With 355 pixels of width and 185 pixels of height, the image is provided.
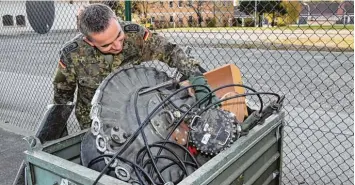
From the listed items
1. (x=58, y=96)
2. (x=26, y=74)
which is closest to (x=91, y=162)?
(x=58, y=96)

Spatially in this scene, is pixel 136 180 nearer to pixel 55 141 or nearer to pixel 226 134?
pixel 226 134

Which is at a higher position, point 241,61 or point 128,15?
point 128,15

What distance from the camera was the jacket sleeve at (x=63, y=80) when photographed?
2.52 meters

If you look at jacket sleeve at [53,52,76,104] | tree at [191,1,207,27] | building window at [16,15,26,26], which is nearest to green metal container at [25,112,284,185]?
jacket sleeve at [53,52,76,104]

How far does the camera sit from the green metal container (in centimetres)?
160

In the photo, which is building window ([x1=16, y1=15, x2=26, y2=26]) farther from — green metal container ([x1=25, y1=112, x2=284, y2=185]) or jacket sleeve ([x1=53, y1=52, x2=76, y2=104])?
green metal container ([x1=25, y1=112, x2=284, y2=185])

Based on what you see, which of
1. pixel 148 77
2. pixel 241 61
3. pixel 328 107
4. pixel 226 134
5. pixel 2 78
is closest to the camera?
pixel 226 134

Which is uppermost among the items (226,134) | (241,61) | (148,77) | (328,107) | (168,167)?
(148,77)

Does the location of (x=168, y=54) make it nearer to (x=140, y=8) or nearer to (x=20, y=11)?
(x=140, y=8)

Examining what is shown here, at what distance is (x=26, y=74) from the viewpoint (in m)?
10.3

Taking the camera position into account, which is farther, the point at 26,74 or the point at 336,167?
the point at 26,74

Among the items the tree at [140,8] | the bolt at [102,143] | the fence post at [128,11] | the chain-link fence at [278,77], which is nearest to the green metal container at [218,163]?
the bolt at [102,143]

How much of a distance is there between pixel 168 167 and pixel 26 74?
31.2ft

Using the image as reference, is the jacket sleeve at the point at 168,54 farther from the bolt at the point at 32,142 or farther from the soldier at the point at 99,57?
the bolt at the point at 32,142
